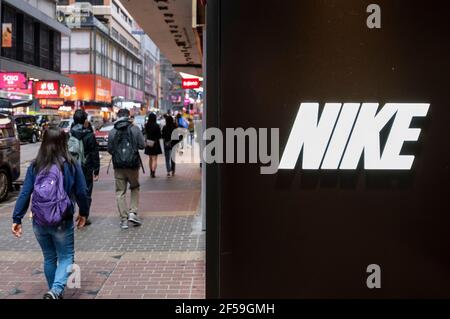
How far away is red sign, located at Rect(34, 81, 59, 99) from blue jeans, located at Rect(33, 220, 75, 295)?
43.7m

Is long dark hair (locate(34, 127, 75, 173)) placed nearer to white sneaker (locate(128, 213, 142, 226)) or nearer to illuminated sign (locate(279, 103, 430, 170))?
illuminated sign (locate(279, 103, 430, 170))

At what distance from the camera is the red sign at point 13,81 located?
36.5 metres

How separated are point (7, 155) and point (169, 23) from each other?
5138mm

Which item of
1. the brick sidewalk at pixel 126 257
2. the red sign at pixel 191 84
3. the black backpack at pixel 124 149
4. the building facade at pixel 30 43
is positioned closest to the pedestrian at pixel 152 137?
the brick sidewalk at pixel 126 257

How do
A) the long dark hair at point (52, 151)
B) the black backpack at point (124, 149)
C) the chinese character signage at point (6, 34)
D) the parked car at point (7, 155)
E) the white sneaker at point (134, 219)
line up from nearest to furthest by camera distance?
the long dark hair at point (52, 151)
the black backpack at point (124, 149)
the white sneaker at point (134, 219)
the parked car at point (7, 155)
the chinese character signage at point (6, 34)

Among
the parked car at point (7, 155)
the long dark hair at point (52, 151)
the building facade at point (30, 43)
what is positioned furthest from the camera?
the building facade at point (30, 43)

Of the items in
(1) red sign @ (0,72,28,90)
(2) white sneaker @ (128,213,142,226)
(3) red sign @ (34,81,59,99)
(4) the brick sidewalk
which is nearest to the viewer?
(4) the brick sidewalk

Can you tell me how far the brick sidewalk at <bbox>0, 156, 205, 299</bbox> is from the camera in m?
5.25

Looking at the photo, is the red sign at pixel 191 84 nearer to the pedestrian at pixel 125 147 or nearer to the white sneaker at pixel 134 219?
the pedestrian at pixel 125 147

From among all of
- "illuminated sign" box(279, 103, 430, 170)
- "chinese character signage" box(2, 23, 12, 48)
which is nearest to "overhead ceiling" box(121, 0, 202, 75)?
"illuminated sign" box(279, 103, 430, 170)

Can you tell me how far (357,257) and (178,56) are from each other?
59.3 feet

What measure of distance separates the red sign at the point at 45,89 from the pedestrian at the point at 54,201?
4365 centimetres

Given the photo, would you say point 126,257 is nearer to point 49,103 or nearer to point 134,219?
point 134,219
